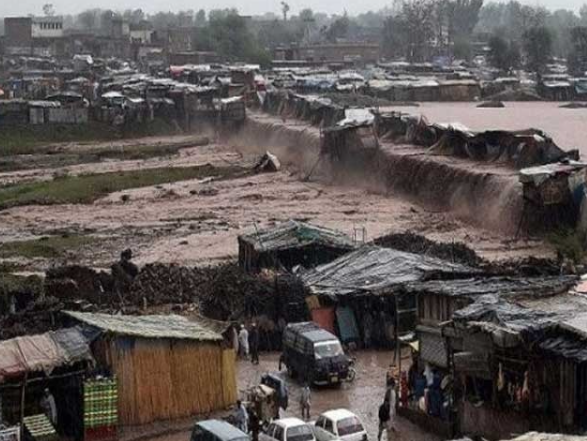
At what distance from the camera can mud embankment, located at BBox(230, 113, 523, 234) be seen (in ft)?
132

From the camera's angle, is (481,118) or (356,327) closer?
(356,327)

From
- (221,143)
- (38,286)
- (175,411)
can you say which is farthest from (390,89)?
(175,411)

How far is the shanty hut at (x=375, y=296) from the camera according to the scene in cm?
2281

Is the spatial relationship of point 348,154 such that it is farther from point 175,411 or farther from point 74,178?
point 175,411

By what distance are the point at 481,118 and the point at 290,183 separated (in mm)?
34021

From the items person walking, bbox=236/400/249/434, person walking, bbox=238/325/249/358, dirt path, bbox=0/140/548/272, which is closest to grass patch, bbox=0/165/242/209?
dirt path, bbox=0/140/548/272

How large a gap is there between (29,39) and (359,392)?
5123 inches

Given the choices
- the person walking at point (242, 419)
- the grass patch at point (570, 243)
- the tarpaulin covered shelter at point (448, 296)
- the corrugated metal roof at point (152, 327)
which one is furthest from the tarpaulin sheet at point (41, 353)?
the grass patch at point (570, 243)

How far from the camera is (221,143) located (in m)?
73.7

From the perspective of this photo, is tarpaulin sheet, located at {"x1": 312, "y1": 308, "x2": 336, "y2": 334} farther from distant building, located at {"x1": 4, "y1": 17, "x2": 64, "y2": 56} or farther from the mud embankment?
distant building, located at {"x1": 4, "y1": 17, "x2": 64, "y2": 56}

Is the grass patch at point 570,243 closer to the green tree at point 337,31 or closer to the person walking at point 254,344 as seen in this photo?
the person walking at point 254,344

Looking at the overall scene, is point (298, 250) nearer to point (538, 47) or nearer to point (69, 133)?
point (69, 133)

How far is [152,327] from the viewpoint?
64.4 feet

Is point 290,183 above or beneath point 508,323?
beneath
